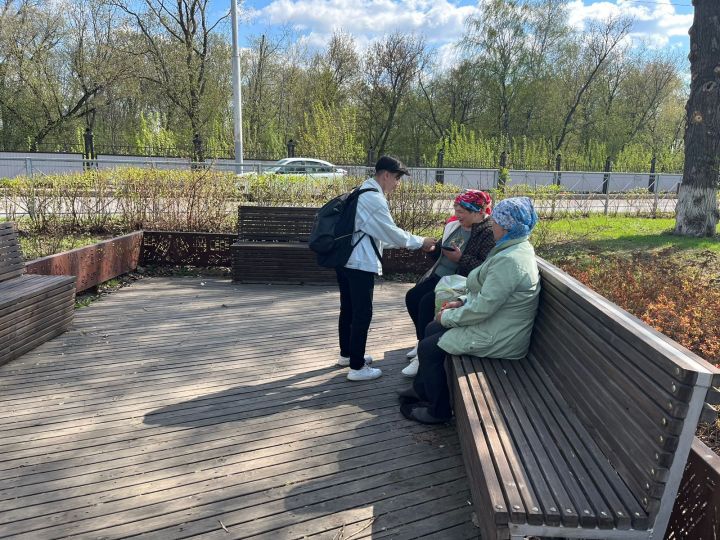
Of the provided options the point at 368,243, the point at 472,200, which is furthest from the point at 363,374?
the point at 472,200

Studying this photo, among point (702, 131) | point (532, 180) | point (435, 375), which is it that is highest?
point (702, 131)

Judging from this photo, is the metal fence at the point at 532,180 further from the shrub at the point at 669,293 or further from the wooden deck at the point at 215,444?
the wooden deck at the point at 215,444

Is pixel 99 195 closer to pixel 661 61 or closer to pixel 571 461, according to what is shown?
pixel 571 461

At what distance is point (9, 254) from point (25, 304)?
775mm

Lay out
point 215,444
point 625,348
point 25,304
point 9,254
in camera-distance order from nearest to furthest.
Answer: point 625,348 < point 215,444 < point 25,304 < point 9,254

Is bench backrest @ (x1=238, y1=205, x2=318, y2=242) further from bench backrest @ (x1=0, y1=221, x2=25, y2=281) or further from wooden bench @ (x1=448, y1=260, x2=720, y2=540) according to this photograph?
wooden bench @ (x1=448, y1=260, x2=720, y2=540)

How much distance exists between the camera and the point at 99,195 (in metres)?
8.99

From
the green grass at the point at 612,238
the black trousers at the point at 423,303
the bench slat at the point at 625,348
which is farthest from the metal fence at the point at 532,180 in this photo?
the bench slat at the point at 625,348

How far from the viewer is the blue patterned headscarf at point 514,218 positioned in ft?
9.74

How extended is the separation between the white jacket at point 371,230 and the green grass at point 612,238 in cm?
550

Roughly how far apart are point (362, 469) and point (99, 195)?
783 cm

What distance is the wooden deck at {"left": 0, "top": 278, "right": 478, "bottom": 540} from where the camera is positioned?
250cm

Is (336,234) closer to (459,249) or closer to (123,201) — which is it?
(459,249)

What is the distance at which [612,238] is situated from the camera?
9.91 m
